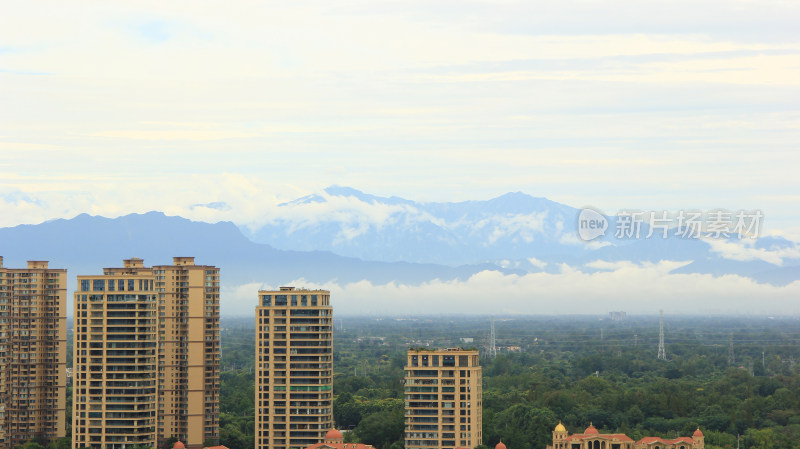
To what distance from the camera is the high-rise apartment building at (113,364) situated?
74.9 meters

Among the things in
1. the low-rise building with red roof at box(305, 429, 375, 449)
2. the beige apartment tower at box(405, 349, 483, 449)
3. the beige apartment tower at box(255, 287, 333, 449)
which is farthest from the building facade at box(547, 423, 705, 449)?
the beige apartment tower at box(255, 287, 333, 449)

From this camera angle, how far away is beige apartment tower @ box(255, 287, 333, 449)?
73.8 meters

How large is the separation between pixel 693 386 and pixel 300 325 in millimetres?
60625

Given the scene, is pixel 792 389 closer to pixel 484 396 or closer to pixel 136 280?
pixel 484 396

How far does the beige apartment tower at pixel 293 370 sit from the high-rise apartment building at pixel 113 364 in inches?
255

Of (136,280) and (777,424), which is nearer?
(136,280)

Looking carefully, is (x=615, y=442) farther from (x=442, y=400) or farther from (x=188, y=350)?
(x=188, y=350)

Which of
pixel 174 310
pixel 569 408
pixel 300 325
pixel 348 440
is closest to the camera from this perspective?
pixel 300 325

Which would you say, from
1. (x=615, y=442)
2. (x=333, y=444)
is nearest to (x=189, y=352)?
(x=333, y=444)

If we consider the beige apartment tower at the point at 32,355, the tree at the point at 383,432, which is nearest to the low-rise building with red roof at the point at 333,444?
the tree at the point at 383,432

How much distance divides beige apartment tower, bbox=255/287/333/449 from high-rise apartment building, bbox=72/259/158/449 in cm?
646

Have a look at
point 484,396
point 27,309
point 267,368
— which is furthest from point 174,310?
point 484,396

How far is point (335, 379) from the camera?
13262cm

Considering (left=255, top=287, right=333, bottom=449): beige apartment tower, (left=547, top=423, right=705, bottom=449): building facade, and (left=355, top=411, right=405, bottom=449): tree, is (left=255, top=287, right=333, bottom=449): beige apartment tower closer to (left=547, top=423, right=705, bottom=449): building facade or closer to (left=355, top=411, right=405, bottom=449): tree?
(left=355, top=411, right=405, bottom=449): tree
